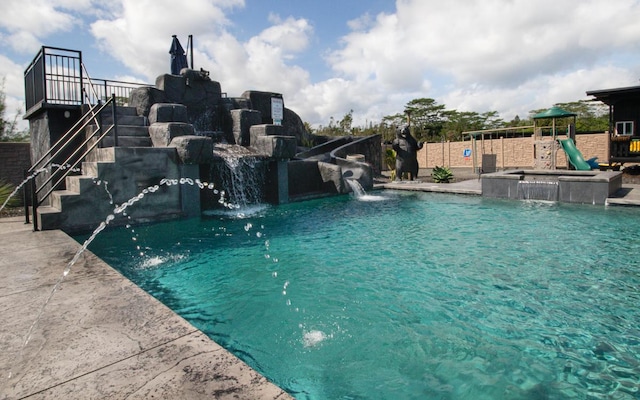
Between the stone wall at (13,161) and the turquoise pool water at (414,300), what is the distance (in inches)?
277

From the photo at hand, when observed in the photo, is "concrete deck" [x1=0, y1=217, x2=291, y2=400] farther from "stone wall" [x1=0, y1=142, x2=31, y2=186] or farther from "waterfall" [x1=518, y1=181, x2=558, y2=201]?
"stone wall" [x1=0, y1=142, x2=31, y2=186]

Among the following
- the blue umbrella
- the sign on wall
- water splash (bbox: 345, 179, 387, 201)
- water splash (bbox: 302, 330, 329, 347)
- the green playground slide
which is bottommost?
water splash (bbox: 302, 330, 329, 347)

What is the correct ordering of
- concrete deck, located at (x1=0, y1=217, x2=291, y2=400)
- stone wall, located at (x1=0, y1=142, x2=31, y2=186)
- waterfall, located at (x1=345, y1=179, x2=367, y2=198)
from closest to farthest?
1. concrete deck, located at (x1=0, y1=217, x2=291, y2=400)
2. stone wall, located at (x1=0, y1=142, x2=31, y2=186)
3. waterfall, located at (x1=345, y1=179, x2=367, y2=198)

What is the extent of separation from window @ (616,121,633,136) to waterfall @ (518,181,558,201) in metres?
8.31

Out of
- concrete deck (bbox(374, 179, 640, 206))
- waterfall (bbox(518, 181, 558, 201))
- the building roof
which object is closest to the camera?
concrete deck (bbox(374, 179, 640, 206))

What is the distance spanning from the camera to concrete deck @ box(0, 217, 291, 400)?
68.6 inches

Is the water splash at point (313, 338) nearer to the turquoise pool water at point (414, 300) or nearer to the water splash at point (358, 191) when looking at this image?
the turquoise pool water at point (414, 300)

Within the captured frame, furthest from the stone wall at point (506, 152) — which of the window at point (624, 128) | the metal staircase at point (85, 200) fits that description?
the metal staircase at point (85, 200)

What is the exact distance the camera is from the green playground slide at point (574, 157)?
12480 millimetres

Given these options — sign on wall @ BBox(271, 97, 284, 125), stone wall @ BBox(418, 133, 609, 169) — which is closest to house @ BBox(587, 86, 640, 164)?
stone wall @ BBox(418, 133, 609, 169)

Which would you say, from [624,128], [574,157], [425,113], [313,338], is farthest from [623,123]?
[425,113]

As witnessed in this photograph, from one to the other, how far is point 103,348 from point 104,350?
0.11 ft

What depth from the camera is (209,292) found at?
Result: 13.9ft

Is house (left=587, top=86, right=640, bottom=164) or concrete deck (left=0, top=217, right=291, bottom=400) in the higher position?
house (left=587, top=86, right=640, bottom=164)
